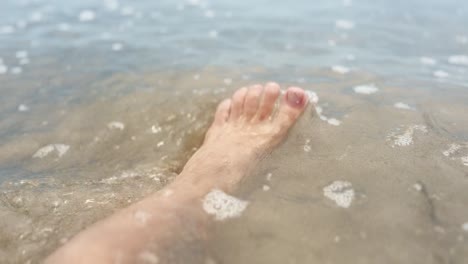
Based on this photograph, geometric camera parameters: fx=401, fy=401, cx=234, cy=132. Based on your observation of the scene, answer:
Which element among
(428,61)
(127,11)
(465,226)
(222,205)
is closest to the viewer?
(465,226)

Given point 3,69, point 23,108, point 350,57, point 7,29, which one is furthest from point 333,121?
point 7,29

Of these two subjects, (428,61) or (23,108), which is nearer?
(23,108)

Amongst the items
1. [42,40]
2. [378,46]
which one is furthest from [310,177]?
[42,40]

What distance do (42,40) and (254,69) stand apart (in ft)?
8.11

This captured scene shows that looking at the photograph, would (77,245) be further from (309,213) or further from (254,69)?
(254,69)

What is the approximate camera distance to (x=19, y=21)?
5102 mm

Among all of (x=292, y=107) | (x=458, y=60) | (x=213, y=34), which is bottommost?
(x=458, y=60)

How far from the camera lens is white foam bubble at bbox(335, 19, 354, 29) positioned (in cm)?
478

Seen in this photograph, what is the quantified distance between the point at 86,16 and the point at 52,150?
337 centimetres

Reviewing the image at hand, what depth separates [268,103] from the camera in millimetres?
2656

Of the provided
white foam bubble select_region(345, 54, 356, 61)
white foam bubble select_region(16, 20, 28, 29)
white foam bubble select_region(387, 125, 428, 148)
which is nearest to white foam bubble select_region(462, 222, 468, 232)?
white foam bubble select_region(387, 125, 428, 148)

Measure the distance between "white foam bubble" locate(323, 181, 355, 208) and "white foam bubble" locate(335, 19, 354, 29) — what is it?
131 inches

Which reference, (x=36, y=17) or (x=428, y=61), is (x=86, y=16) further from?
(x=428, y=61)

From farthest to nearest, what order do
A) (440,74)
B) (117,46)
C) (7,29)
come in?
Result: (7,29)
(117,46)
(440,74)
